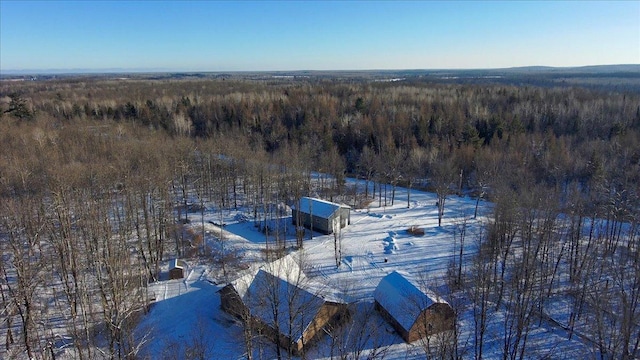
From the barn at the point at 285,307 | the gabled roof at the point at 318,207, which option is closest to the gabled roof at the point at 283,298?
the barn at the point at 285,307

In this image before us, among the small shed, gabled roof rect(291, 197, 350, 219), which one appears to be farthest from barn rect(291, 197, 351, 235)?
the small shed

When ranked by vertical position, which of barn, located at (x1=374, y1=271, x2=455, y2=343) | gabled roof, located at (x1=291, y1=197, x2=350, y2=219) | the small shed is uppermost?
gabled roof, located at (x1=291, y1=197, x2=350, y2=219)

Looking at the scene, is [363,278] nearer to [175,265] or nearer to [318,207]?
[318,207]

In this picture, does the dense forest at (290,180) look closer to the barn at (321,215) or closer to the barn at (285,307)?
the barn at (321,215)

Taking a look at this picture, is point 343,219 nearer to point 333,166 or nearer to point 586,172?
point 333,166

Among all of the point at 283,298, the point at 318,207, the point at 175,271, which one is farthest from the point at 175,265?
the point at 318,207

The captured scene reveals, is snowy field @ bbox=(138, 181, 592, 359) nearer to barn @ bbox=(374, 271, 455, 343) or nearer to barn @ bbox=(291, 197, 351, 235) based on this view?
barn @ bbox=(374, 271, 455, 343)

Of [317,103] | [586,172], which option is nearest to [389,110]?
[317,103]
